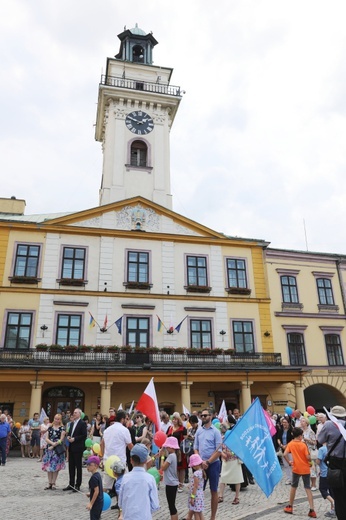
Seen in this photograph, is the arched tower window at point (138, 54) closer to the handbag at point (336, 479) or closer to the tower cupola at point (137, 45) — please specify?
the tower cupola at point (137, 45)

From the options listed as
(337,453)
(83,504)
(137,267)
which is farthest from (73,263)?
(337,453)

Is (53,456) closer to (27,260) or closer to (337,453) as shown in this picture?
(337,453)

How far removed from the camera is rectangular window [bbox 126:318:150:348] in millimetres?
25666

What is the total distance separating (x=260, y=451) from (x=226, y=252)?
857 inches

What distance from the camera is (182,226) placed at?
29.6m

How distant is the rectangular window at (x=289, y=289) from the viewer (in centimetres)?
2956

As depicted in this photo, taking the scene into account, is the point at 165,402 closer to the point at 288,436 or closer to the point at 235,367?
the point at 235,367

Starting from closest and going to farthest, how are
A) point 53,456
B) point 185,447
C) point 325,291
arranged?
1. point 185,447
2. point 53,456
3. point 325,291

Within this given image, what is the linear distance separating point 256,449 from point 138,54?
3911 centimetres

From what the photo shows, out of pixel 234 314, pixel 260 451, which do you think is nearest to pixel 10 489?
pixel 260 451

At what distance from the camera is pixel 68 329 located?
2503cm

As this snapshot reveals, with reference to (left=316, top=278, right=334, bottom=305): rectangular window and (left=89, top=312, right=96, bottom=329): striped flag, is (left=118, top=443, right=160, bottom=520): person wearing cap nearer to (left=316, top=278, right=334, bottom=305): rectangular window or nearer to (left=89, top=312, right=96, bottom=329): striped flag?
(left=89, top=312, right=96, bottom=329): striped flag

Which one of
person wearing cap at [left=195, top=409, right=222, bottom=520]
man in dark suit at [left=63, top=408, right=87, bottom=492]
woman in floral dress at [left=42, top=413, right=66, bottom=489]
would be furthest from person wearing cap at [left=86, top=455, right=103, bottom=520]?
woman in floral dress at [left=42, top=413, right=66, bottom=489]

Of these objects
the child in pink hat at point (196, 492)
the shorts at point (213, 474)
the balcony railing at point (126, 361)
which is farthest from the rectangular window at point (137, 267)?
the child in pink hat at point (196, 492)
